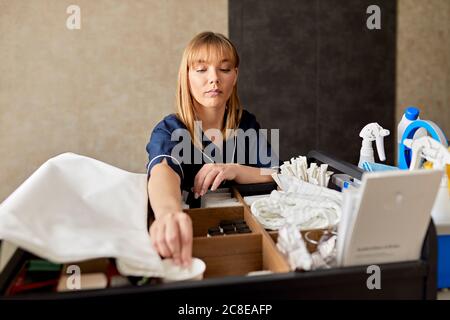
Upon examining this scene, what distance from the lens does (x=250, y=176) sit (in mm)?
1325

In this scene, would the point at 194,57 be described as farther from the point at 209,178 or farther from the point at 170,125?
the point at 209,178

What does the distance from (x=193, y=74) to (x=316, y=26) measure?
2.00 meters

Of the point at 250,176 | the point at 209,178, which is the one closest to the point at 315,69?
the point at 250,176

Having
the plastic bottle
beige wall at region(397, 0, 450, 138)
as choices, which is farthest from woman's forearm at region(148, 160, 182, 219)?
beige wall at region(397, 0, 450, 138)

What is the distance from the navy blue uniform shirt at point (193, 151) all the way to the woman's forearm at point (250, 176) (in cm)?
14

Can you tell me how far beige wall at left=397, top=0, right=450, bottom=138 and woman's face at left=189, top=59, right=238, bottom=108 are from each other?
92.7 inches

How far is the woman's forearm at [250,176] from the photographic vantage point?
1.32 m

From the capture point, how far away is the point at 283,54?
3225 mm

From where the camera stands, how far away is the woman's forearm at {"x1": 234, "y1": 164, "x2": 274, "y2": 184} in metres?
1.32

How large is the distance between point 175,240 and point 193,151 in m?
0.67

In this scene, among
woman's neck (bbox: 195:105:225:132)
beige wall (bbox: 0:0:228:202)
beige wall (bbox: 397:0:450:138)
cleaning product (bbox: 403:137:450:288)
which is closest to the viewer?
cleaning product (bbox: 403:137:450:288)

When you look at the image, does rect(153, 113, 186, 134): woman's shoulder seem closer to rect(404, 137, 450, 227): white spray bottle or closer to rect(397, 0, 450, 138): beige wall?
rect(404, 137, 450, 227): white spray bottle

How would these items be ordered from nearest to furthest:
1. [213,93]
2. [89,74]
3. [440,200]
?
[440,200] < [213,93] < [89,74]
